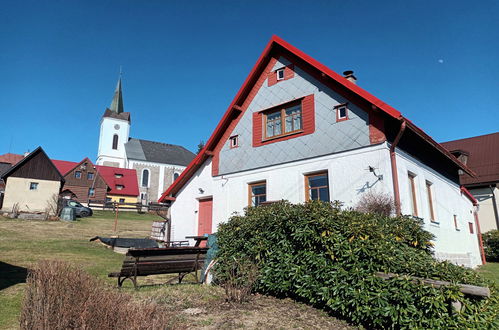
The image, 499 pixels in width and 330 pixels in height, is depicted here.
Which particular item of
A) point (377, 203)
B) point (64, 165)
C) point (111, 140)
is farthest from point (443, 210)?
point (111, 140)

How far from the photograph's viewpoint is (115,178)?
52.6 m

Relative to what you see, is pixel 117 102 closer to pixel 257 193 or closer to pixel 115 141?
pixel 115 141

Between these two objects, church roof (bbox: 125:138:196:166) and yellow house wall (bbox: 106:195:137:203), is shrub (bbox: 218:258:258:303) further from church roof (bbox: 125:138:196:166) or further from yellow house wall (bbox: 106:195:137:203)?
church roof (bbox: 125:138:196:166)

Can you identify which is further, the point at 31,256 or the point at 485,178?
the point at 485,178

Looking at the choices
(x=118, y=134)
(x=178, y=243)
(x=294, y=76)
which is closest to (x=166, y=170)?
(x=118, y=134)

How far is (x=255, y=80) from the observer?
14.4m

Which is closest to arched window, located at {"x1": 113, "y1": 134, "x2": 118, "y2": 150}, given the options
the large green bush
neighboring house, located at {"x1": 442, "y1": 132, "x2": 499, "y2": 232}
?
neighboring house, located at {"x1": 442, "y1": 132, "x2": 499, "y2": 232}

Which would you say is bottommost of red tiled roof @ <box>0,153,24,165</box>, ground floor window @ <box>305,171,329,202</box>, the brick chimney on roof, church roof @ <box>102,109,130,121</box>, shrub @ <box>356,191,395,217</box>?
shrub @ <box>356,191,395,217</box>

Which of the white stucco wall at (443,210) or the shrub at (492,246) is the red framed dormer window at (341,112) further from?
the shrub at (492,246)

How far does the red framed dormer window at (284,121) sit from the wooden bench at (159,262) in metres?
5.82

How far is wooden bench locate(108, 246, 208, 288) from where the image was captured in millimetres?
7461

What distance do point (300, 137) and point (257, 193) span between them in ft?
9.90

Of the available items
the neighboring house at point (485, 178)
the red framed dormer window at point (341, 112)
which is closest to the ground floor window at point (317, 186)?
the red framed dormer window at point (341, 112)

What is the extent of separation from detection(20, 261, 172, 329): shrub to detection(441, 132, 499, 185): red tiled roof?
24.4 m
